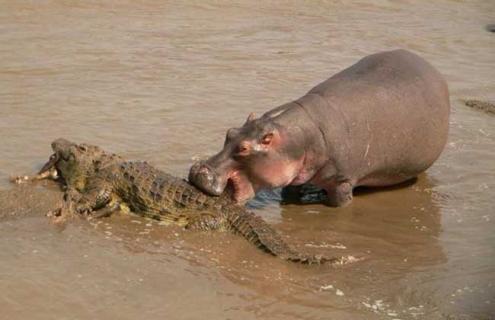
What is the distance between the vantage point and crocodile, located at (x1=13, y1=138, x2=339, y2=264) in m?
6.33

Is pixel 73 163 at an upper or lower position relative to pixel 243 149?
lower

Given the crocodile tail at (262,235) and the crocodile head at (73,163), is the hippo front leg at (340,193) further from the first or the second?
the crocodile head at (73,163)

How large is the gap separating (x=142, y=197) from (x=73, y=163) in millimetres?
845

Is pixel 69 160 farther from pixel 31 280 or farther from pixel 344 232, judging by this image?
pixel 344 232

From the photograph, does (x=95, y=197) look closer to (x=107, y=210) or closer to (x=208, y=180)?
(x=107, y=210)

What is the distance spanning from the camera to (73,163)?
7.08 meters

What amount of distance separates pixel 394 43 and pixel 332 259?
9174 mm

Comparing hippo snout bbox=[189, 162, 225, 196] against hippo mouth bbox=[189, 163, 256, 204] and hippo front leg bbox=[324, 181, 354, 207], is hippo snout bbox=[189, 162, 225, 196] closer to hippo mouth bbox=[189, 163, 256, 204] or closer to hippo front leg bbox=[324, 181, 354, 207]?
hippo mouth bbox=[189, 163, 256, 204]

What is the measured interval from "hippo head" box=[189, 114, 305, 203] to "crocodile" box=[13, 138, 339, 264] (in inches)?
4.7

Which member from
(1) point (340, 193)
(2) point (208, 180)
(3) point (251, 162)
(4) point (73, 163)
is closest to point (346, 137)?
(1) point (340, 193)

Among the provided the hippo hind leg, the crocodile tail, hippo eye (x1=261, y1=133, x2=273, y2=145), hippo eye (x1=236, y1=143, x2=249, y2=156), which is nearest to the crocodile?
the crocodile tail

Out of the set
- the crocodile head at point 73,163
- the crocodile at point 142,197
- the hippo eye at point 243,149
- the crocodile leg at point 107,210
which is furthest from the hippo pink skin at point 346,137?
the crocodile head at point 73,163

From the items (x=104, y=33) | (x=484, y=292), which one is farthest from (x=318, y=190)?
(x=104, y=33)

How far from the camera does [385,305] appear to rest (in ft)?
17.5
